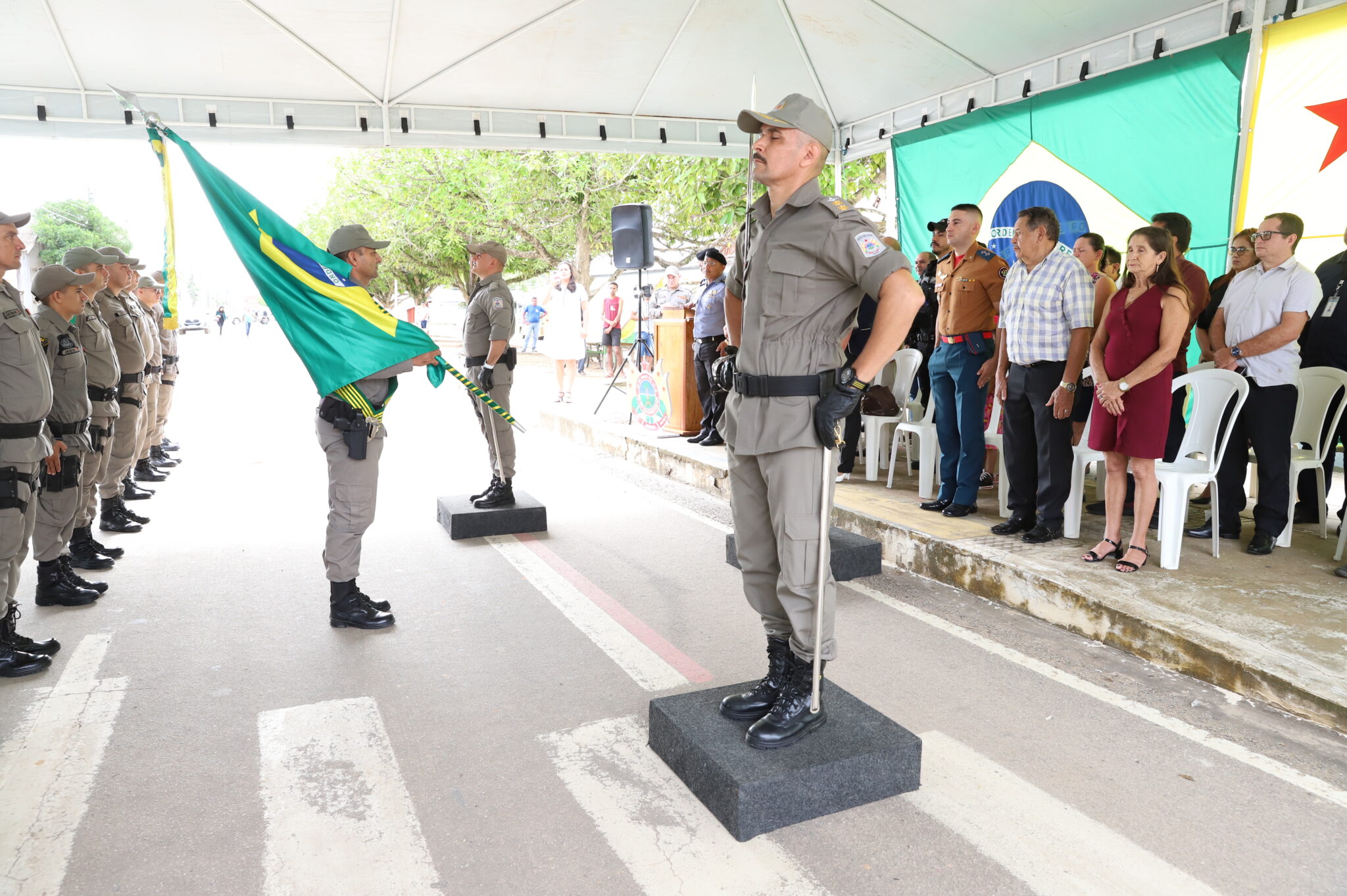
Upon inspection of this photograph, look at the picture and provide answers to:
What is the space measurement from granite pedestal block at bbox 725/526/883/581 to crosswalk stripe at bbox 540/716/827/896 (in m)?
2.15

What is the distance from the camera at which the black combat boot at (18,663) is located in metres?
3.90

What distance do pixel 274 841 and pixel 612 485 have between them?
609 cm

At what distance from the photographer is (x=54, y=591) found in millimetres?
4879

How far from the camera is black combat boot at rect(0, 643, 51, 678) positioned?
390cm

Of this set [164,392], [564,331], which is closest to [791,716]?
[164,392]

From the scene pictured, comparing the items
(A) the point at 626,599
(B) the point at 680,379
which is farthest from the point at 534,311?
(A) the point at 626,599

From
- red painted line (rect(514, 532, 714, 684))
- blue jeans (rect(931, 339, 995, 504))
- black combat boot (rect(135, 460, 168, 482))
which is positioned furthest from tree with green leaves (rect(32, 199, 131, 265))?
blue jeans (rect(931, 339, 995, 504))

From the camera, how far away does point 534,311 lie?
89.7 feet

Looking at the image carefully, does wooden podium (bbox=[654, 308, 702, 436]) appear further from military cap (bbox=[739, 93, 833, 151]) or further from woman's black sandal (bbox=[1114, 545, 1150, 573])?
military cap (bbox=[739, 93, 833, 151])

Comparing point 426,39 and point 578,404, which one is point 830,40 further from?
point 578,404

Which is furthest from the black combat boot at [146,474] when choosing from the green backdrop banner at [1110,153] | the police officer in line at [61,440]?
the green backdrop banner at [1110,153]

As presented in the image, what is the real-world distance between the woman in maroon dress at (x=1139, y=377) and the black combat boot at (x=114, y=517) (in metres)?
6.59

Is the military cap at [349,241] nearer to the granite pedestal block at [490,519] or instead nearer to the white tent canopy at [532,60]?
the granite pedestal block at [490,519]

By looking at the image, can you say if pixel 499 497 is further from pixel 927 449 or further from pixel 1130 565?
pixel 1130 565
